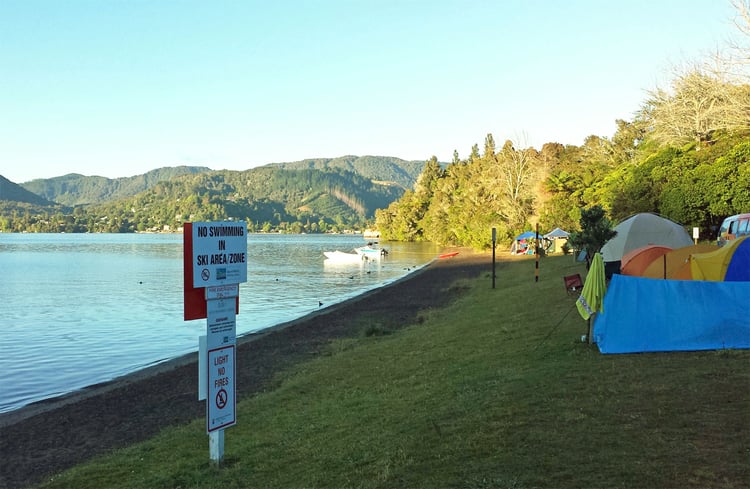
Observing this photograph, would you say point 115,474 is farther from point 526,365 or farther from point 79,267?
point 79,267

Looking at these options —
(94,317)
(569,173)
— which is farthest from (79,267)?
(569,173)

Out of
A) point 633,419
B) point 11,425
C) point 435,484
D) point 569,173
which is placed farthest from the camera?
point 569,173

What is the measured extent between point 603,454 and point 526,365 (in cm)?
534

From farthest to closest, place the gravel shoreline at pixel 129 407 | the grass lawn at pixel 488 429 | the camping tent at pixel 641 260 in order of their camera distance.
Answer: the camping tent at pixel 641 260 → the gravel shoreline at pixel 129 407 → the grass lawn at pixel 488 429

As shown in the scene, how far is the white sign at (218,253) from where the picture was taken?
305 inches

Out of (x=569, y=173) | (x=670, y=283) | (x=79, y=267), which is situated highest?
(x=569, y=173)

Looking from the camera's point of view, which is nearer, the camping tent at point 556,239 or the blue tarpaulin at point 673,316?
the blue tarpaulin at point 673,316

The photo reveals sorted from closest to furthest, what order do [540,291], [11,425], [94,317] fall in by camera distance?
[11,425] → [540,291] → [94,317]

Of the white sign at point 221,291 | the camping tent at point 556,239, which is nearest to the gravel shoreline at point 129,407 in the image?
the white sign at point 221,291

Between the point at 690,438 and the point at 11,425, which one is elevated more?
the point at 690,438

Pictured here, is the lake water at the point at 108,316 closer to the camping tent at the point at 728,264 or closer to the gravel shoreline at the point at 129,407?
the gravel shoreline at the point at 129,407

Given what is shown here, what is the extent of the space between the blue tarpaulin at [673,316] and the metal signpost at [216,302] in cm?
761

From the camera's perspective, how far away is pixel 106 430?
1262cm

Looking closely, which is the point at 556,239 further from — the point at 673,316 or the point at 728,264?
the point at 673,316
